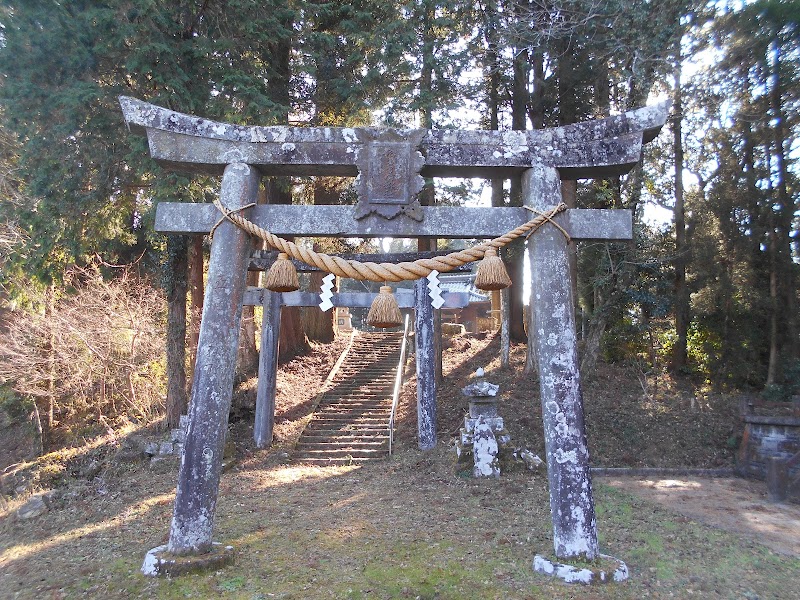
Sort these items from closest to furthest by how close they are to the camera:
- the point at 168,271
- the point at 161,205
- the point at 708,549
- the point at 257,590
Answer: the point at 257,590 → the point at 161,205 → the point at 708,549 → the point at 168,271

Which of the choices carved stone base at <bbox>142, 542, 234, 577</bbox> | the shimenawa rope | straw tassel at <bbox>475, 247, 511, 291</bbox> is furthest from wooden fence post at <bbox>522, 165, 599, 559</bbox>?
carved stone base at <bbox>142, 542, 234, 577</bbox>

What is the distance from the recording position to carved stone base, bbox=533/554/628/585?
418 cm

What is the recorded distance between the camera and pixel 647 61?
10086mm

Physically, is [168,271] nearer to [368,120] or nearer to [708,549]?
[368,120]

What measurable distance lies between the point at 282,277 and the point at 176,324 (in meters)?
6.91

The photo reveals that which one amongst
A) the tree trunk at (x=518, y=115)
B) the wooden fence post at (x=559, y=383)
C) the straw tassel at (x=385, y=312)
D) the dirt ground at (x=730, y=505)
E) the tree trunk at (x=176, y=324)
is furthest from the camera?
the tree trunk at (x=518, y=115)

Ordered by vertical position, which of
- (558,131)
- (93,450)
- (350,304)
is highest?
(558,131)

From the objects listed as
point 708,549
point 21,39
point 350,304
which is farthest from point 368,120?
point 708,549

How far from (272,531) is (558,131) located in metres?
5.06

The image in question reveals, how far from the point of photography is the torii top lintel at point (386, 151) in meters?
4.89

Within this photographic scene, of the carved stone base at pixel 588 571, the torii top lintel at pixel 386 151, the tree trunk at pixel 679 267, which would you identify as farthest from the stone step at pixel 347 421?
the torii top lintel at pixel 386 151

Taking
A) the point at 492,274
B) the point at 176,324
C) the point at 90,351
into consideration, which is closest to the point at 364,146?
the point at 492,274

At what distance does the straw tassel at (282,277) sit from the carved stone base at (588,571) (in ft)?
10.3

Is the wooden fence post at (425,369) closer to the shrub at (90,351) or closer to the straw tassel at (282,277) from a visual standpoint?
the shrub at (90,351)
